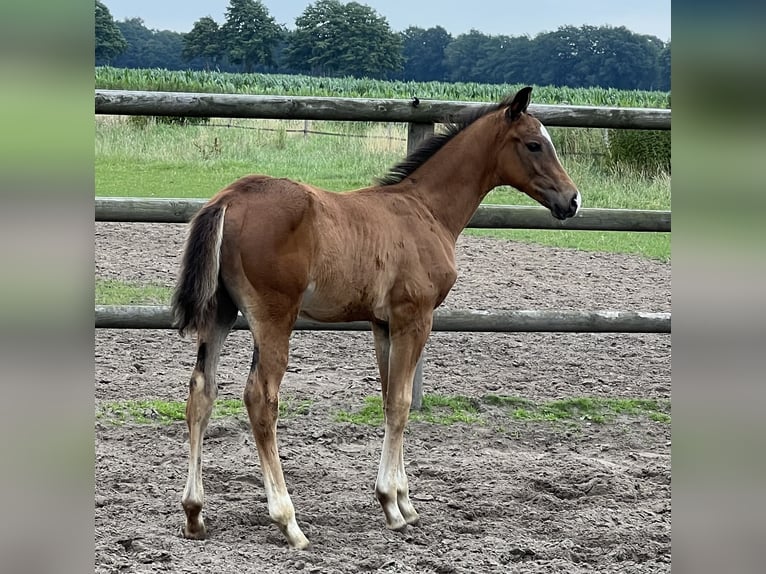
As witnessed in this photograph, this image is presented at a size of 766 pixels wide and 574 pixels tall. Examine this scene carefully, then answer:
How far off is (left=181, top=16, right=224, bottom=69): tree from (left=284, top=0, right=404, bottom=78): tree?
4.04m

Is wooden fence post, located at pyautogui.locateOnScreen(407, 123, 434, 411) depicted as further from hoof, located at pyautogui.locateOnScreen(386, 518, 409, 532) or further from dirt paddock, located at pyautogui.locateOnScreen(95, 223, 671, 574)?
hoof, located at pyautogui.locateOnScreen(386, 518, 409, 532)

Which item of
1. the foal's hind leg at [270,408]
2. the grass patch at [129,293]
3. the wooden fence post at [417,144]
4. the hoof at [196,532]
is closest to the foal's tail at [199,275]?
the foal's hind leg at [270,408]

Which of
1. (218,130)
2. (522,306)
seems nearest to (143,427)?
(522,306)

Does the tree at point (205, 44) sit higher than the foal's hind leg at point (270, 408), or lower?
higher

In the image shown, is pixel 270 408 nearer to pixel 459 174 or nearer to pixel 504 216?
pixel 459 174

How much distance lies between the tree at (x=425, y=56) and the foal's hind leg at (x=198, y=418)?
2096 inches

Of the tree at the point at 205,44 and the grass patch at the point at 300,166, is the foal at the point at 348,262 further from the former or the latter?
the tree at the point at 205,44

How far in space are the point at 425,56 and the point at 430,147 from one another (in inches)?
2134

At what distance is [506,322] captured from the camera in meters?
4.86

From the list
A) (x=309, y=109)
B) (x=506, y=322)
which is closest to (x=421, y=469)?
(x=506, y=322)

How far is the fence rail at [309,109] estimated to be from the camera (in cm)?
447

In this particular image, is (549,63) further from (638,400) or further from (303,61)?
(638,400)

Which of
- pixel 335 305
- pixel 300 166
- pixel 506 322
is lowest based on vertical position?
pixel 506 322

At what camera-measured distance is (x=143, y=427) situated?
4410 millimetres
